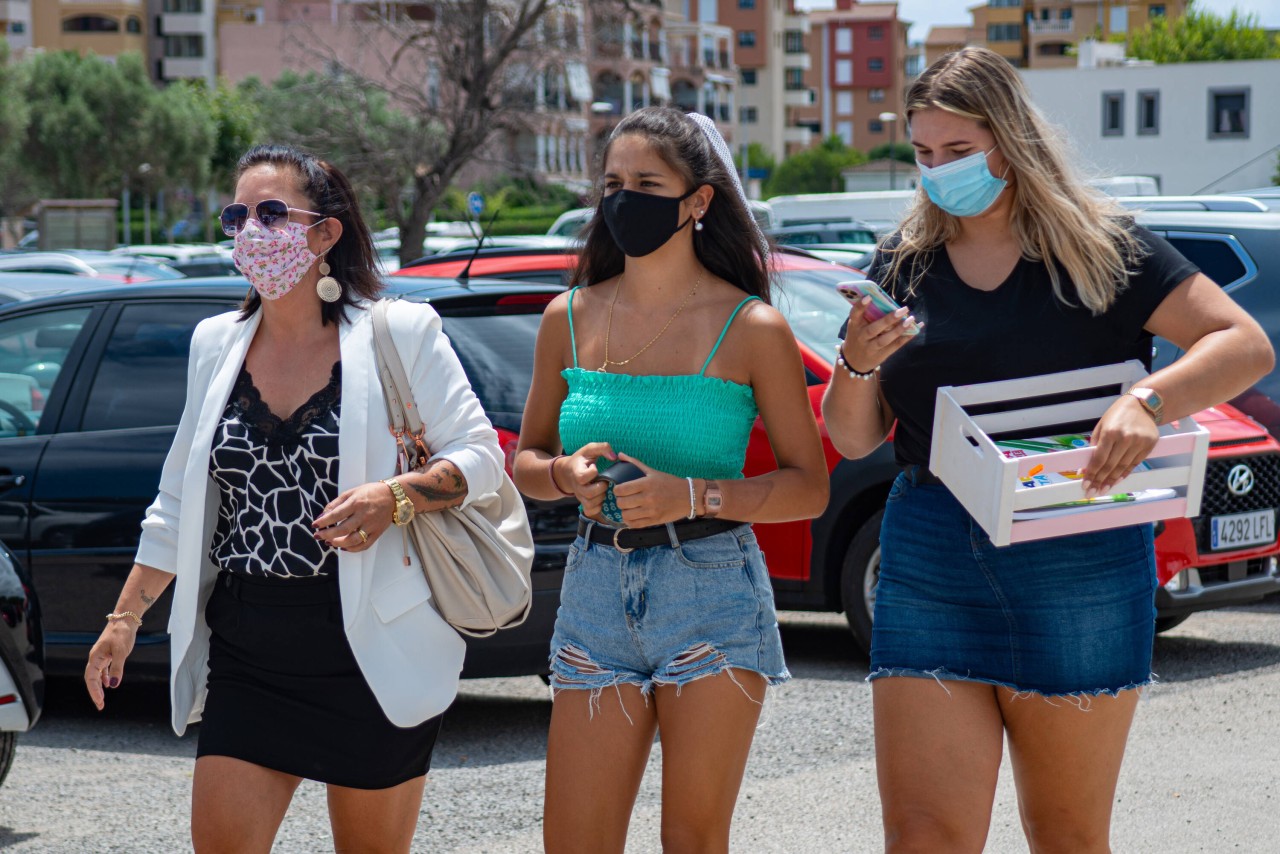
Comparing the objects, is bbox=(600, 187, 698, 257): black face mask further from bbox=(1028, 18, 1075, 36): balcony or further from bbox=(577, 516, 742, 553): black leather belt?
bbox=(1028, 18, 1075, 36): balcony

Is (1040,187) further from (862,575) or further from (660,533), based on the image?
(862,575)

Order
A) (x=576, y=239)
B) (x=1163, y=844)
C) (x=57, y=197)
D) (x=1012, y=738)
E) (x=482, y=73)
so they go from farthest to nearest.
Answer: (x=57, y=197), (x=482, y=73), (x=1163, y=844), (x=576, y=239), (x=1012, y=738)

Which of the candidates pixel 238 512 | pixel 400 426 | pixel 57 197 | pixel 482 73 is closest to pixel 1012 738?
pixel 400 426

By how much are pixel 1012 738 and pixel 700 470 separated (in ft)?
2.76

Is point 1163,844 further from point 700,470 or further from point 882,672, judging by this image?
point 700,470

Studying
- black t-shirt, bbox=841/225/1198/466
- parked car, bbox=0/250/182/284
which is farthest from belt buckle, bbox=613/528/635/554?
parked car, bbox=0/250/182/284

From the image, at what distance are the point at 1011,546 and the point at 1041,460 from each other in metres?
0.29

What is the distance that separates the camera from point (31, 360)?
260 inches

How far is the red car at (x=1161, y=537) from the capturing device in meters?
6.75

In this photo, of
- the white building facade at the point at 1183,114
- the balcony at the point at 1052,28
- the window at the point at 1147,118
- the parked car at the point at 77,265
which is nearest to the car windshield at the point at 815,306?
the parked car at the point at 77,265

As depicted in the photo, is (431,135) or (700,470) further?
(431,135)

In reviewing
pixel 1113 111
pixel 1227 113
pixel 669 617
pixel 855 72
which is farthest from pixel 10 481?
pixel 855 72

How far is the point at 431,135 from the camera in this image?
86.3ft

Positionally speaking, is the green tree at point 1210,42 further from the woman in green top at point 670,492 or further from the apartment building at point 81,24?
the woman in green top at point 670,492
